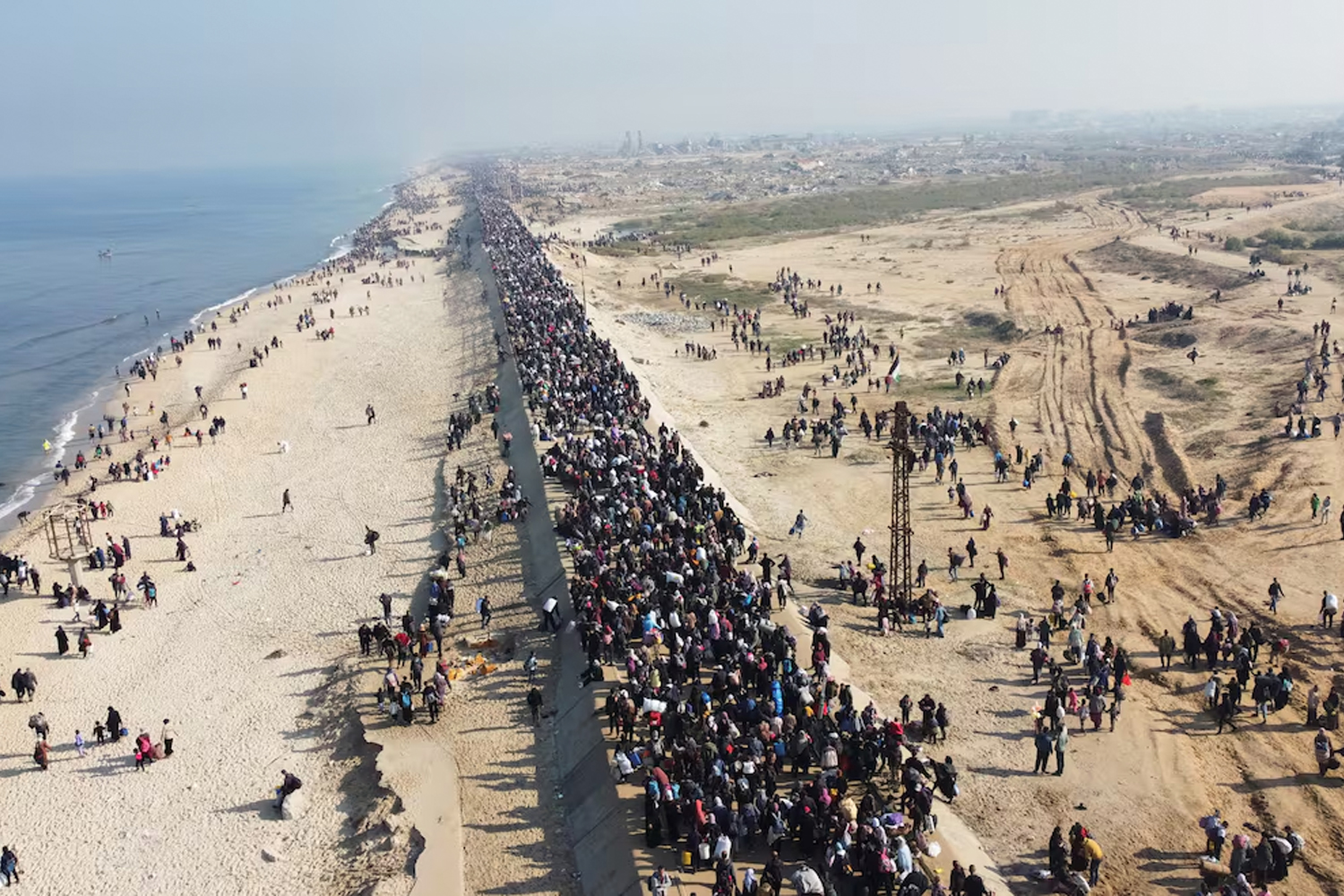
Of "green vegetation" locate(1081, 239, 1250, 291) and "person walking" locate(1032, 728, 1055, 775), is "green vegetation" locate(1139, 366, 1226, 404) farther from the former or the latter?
"person walking" locate(1032, 728, 1055, 775)

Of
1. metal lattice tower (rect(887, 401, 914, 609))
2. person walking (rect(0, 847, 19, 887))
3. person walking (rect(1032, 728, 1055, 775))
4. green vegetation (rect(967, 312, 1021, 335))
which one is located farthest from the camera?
green vegetation (rect(967, 312, 1021, 335))

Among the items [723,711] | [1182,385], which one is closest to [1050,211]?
[1182,385]

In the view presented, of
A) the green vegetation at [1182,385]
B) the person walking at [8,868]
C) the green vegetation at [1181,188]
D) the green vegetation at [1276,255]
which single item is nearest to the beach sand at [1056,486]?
the green vegetation at [1182,385]

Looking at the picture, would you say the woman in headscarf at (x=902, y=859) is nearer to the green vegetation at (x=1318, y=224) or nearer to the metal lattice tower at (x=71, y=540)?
the metal lattice tower at (x=71, y=540)

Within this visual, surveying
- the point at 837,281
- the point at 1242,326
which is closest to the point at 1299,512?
the point at 1242,326

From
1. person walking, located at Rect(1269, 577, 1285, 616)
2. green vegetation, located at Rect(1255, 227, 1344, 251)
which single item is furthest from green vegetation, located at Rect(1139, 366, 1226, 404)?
green vegetation, located at Rect(1255, 227, 1344, 251)

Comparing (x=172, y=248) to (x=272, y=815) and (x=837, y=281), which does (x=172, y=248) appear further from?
(x=272, y=815)

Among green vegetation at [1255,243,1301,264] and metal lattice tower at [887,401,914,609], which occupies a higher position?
green vegetation at [1255,243,1301,264]
